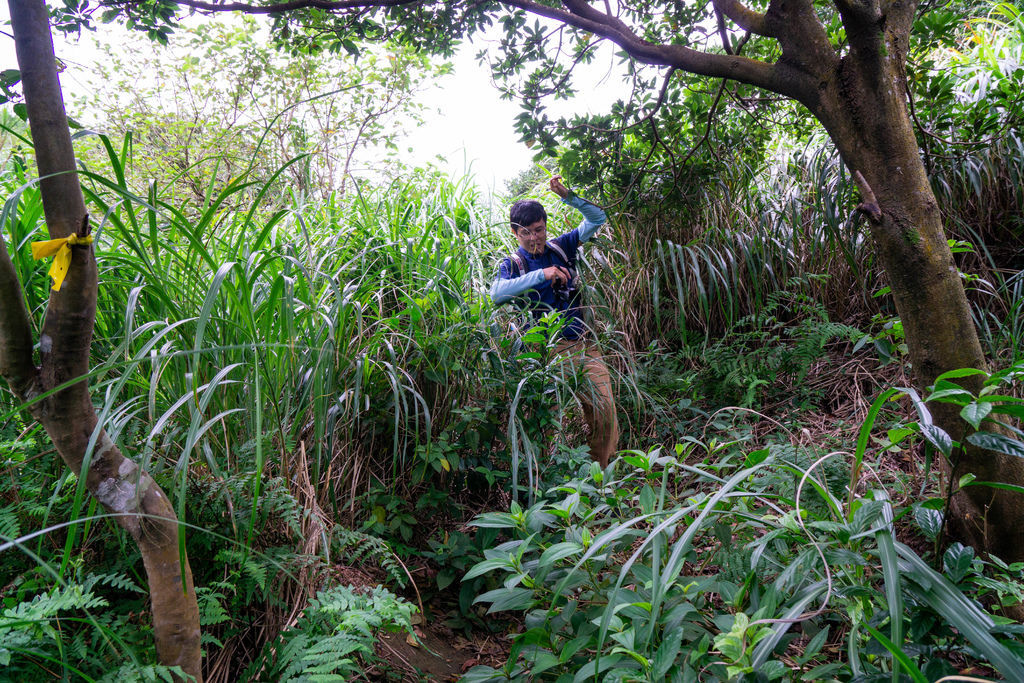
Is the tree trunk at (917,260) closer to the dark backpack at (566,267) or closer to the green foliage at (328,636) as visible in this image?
the green foliage at (328,636)

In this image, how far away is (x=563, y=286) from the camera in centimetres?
321

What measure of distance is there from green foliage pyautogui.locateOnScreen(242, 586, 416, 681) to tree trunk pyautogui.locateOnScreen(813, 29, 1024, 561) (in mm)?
1529

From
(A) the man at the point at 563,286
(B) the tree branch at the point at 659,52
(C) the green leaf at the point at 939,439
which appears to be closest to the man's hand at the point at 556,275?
(A) the man at the point at 563,286

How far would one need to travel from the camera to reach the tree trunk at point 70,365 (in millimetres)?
953

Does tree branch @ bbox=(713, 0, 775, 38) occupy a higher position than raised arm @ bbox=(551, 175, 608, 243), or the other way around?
tree branch @ bbox=(713, 0, 775, 38)

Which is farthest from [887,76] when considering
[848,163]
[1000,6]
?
[1000,6]

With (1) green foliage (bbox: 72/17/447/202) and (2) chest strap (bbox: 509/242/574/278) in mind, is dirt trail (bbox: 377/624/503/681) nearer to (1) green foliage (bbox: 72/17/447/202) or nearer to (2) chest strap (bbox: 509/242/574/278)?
(2) chest strap (bbox: 509/242/574/278)

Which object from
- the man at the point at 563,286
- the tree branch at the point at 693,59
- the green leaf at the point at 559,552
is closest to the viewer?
the green leaf at the point at 559,552

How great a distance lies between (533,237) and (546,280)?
342mm

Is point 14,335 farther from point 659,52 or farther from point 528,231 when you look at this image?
point 528,231

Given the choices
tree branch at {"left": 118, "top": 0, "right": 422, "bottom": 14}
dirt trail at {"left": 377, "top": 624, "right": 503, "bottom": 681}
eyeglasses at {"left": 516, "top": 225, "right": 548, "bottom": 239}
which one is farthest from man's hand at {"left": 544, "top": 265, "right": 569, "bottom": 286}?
dirt trail at {"left": 377, "top": 624, "right": 503, "bottom": 681}

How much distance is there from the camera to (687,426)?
10.3 feet

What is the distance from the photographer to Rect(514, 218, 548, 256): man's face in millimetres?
3217

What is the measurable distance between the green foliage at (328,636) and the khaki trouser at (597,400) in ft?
4.64
